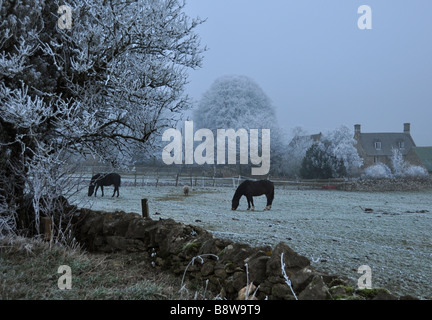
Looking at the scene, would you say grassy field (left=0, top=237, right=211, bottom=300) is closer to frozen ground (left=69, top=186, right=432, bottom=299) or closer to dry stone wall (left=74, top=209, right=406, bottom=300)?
dry stone wall (left=74, top=209, right=406, bottom=300)

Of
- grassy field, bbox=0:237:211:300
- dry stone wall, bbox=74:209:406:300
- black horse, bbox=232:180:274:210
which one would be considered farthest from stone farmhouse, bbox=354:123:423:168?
grassy field, bbox=0:237:211:300

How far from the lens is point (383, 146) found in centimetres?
4997

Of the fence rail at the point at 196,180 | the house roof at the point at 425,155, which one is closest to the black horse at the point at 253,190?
the fence rail at the point at 196,180

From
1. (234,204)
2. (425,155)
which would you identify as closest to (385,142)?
(425,155)

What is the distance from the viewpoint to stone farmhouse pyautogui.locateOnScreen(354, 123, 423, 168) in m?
48.1

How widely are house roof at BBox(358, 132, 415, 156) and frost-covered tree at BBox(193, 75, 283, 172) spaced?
13.5 m

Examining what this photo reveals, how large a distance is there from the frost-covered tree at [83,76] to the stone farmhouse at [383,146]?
139 ft

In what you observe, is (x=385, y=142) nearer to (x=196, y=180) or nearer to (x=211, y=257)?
(x=196, y=180)

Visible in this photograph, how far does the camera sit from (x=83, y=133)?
8.91 meters

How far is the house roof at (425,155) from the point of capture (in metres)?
48.2
